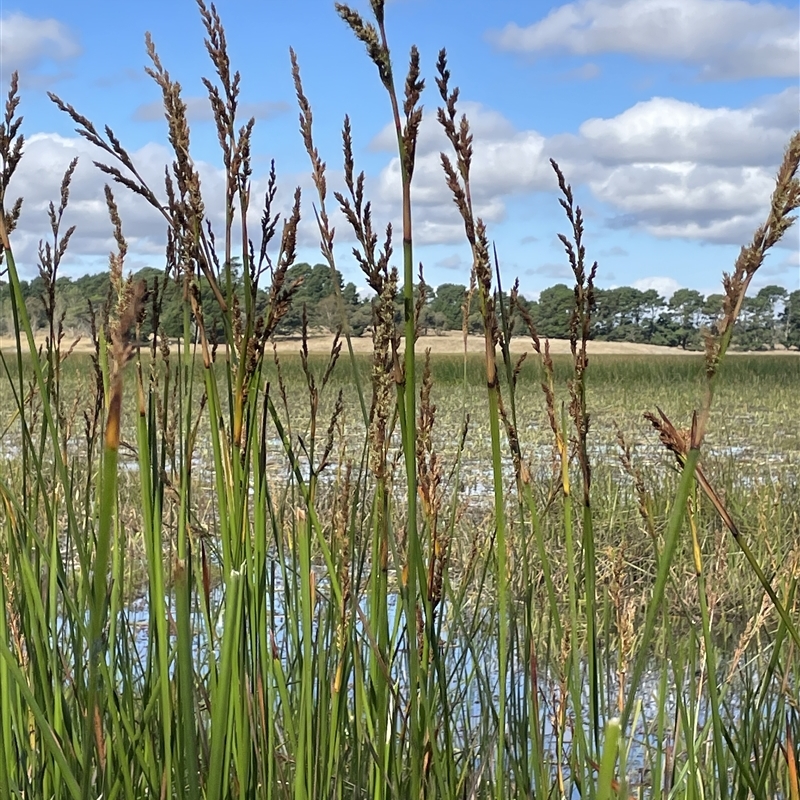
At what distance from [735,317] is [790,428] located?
9092mm

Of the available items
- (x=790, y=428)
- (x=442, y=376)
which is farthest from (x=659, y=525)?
(x=442, y=376)

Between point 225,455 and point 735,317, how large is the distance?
0.51 metres

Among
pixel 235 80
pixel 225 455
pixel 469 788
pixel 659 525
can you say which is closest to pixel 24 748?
pixel 225 455

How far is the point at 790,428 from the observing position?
897 centimetres

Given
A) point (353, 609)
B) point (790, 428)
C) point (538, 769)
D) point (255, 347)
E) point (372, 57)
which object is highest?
point (372, 57)

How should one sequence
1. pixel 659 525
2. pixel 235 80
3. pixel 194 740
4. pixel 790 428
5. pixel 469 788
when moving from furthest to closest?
pixel 790 428, pixel 659 525, pixel 469 788, pixel 235 80, pixel 194 740

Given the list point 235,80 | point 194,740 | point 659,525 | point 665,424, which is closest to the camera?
point 194,740

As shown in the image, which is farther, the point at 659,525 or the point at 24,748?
the point at 659,525

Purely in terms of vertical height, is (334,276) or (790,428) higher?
(334,276)

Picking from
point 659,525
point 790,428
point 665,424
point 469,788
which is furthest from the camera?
point 790,428

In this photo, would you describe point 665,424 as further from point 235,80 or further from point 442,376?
point 442,376

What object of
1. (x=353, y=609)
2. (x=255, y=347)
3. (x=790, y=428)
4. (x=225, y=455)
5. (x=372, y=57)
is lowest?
(x=790, y=428)

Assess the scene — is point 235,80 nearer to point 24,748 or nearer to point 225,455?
point 225,455

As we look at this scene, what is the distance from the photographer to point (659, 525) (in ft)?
13.9
